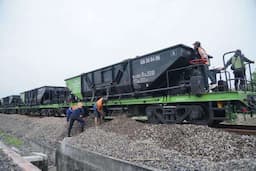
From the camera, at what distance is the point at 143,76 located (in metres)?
9.41

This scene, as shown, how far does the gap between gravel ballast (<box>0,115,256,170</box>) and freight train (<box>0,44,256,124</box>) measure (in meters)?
1.05

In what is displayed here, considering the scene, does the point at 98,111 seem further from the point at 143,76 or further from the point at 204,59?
the point at 204,59

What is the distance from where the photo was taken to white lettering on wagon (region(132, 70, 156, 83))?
902 cm

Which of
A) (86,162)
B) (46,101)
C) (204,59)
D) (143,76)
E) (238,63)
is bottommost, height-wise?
(86,162)

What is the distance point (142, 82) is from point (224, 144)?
195 inches

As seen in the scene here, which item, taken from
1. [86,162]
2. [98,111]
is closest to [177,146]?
[86,162]

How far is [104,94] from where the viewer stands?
481 inches

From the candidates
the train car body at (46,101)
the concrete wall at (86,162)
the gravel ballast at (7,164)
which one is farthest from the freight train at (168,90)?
the gravel ballast at (7,164)

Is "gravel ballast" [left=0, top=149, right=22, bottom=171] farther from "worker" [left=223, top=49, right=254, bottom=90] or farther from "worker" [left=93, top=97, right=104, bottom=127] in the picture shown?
"worker" [left=223, top=49, right=254, bottom=90]

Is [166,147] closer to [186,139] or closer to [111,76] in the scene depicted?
[186,139]

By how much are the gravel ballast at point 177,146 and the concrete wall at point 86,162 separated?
217mm

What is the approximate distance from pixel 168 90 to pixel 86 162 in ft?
14.4

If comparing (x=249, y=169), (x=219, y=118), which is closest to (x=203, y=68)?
(x=219, y=118)

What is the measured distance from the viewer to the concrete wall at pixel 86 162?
4759 millimetres
